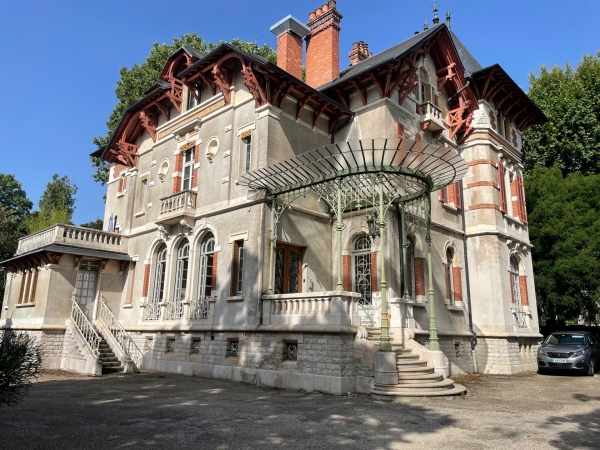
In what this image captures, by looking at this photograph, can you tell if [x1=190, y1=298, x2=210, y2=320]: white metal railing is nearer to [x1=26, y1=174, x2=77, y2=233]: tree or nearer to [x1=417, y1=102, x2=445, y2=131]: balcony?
[x1=417, y1=102, x2=445, y2=131]: balcony

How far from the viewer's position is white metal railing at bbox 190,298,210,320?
13969mm

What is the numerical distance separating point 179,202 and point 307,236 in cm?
444

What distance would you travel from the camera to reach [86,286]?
666 inches

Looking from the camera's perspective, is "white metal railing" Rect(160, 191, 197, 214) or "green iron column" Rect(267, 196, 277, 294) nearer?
"green iron column" Rect(267, 196, 277, 294)

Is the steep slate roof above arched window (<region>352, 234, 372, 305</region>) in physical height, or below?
above

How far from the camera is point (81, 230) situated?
55.6ft

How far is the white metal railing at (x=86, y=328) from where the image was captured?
14570 mm

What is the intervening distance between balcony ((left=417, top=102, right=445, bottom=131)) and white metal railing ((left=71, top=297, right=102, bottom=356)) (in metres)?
12.7

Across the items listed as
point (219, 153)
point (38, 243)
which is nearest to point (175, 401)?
point (219, 153)

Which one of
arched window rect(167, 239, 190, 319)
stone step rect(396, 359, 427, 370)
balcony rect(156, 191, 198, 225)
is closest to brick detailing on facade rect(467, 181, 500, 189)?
stone step rect(396, 359, 427, 370)

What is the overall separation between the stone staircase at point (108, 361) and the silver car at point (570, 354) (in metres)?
13.2

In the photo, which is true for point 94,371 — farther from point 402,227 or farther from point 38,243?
point 402,227

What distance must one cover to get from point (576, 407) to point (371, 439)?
5003 mm

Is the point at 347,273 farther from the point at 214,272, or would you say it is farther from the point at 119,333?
the point at 119,333
